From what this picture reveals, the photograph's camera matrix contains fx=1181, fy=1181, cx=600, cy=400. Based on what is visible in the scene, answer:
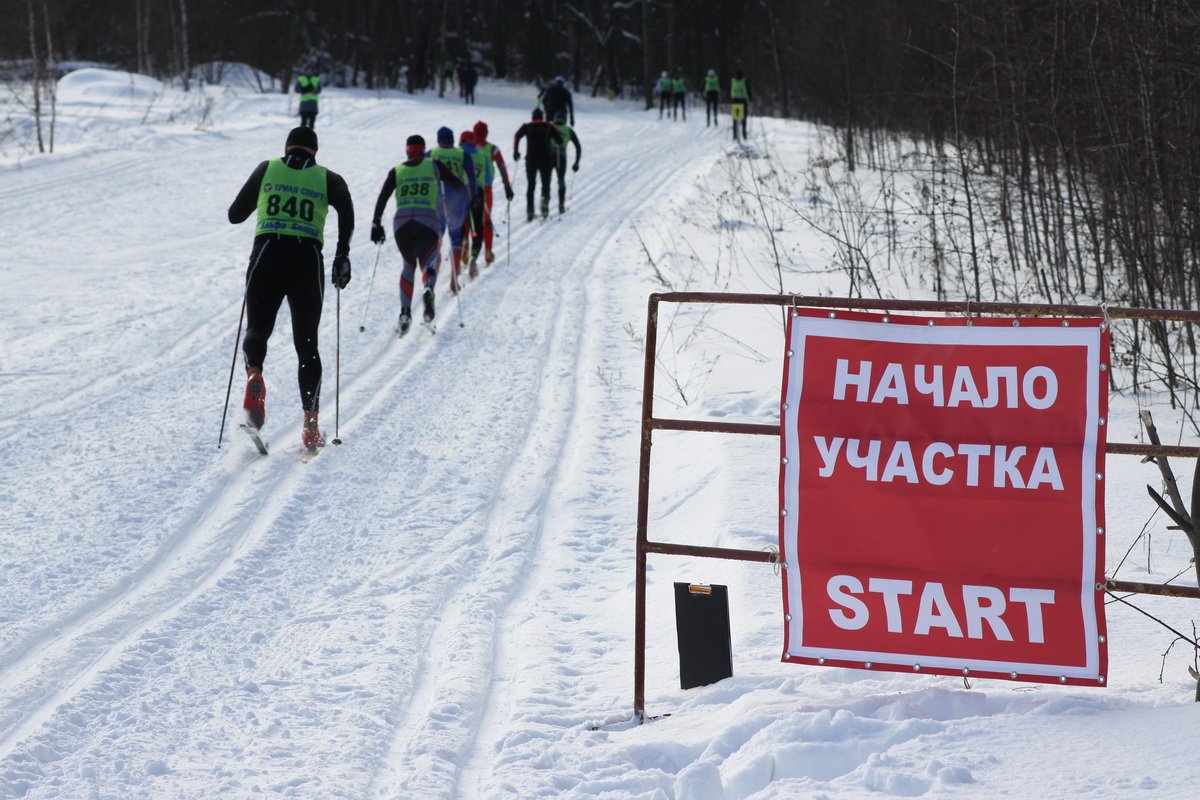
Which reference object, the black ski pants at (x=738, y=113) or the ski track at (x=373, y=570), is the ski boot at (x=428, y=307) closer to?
the ski track at (x=373, y=570)

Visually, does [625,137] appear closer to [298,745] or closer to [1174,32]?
[1174,32]

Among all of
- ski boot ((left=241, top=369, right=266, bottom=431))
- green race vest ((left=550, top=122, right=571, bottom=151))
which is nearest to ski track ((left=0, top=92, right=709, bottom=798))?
ski boot ((left=241, top=369, right=266, bottom=431))

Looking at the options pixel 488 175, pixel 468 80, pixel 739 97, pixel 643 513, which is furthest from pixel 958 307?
pixel 468 80

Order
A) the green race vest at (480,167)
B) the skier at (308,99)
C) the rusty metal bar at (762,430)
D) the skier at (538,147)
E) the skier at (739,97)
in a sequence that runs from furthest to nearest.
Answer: the skier at (739,97)
the skier at (308,99)
the skier at (538,147)
the green race vest at (480,167)
the rusty metal bar at (762,430)

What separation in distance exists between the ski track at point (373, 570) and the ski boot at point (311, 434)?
0.47 ft

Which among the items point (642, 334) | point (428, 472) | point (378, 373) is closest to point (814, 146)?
point (642, 334)

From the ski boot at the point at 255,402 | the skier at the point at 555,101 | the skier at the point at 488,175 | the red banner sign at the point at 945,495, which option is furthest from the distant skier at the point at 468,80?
the red banner sign at the point at 945,495

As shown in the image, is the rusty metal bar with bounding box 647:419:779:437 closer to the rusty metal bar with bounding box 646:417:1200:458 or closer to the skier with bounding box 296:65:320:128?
the rusty metal bar with bounding box 646:417:1200:458

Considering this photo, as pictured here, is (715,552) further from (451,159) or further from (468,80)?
(468,80)

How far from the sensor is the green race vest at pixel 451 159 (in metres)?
12.6

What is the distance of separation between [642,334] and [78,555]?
633 cm

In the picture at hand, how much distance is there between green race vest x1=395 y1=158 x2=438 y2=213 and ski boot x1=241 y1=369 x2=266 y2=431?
4.07 meters

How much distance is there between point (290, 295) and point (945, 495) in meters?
5.06

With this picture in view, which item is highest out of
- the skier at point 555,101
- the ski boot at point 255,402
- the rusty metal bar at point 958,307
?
the skier at point 555,101
